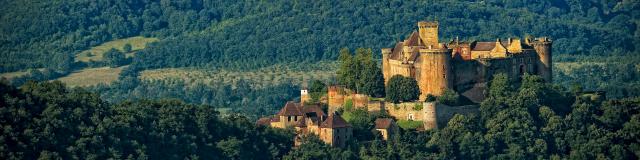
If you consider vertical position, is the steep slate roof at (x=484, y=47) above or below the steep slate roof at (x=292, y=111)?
above

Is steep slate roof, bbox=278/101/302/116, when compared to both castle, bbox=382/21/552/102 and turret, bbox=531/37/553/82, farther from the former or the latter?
turret, bbox=531/37/553/82

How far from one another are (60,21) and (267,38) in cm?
1818

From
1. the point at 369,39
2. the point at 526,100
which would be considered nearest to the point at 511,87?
the point at 526,100

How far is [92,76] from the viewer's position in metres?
Answer: 161

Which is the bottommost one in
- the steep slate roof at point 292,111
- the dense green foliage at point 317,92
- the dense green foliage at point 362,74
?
the steep slate roof at point 292,111

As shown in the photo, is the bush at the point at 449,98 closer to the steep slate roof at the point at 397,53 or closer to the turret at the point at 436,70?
the turret at the point at 436,70

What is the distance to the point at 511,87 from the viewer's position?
10556 cm

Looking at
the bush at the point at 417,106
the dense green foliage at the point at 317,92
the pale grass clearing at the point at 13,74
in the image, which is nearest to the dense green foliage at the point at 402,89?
the bush at the point at 417,106

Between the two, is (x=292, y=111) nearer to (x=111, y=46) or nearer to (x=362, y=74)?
(x=362, y=74)

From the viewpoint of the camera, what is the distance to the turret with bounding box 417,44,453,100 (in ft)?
338

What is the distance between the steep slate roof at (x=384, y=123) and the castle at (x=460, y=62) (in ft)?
8.02

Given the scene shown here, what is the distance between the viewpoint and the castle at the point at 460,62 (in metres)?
103

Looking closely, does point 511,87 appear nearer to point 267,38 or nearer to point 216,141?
point 216,141

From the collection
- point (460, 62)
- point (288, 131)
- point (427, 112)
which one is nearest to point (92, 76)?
point (288, 131)
